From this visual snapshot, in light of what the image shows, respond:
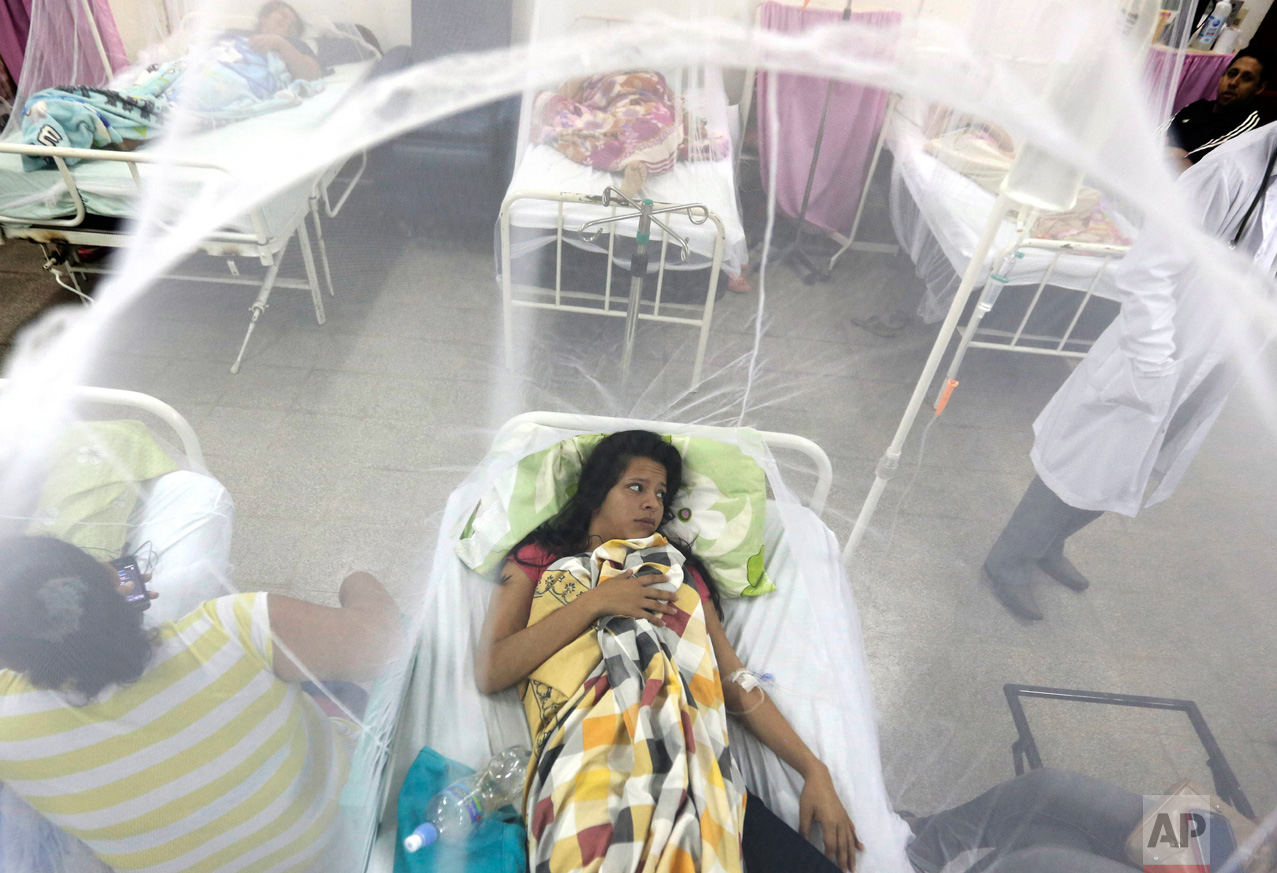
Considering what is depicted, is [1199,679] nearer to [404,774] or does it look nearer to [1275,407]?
[1275,407]

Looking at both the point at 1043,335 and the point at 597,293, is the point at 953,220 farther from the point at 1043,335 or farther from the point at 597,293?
the point at 597,293

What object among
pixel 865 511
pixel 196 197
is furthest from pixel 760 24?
pixel 865 511

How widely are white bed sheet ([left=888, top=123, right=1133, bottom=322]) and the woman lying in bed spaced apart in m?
0.51

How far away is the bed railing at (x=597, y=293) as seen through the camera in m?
0.65

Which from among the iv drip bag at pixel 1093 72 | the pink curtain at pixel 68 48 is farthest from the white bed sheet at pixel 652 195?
the pink curtain at pixel 68 48

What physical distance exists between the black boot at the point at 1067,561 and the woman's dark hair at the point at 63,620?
46.0 inches

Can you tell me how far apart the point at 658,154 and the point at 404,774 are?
82 cm

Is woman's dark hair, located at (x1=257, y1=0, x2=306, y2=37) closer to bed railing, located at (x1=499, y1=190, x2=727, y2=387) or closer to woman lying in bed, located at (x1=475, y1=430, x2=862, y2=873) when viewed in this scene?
bed railing, located at (x1=499, y1=190, x2=727, y2=387)

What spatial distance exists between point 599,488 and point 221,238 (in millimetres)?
616

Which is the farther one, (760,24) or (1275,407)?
(1275,407)

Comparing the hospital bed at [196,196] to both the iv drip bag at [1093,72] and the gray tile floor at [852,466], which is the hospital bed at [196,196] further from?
the iv drip bag at [1093,72]

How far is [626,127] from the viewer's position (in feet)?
1.96

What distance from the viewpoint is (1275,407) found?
600 millimetres

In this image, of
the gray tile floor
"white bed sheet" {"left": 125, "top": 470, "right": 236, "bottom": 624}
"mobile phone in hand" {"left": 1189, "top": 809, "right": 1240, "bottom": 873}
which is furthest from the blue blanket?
"mobile phone in hand" {"left": 1189, "top": 809, "right": 1240, "bottom": 873}
